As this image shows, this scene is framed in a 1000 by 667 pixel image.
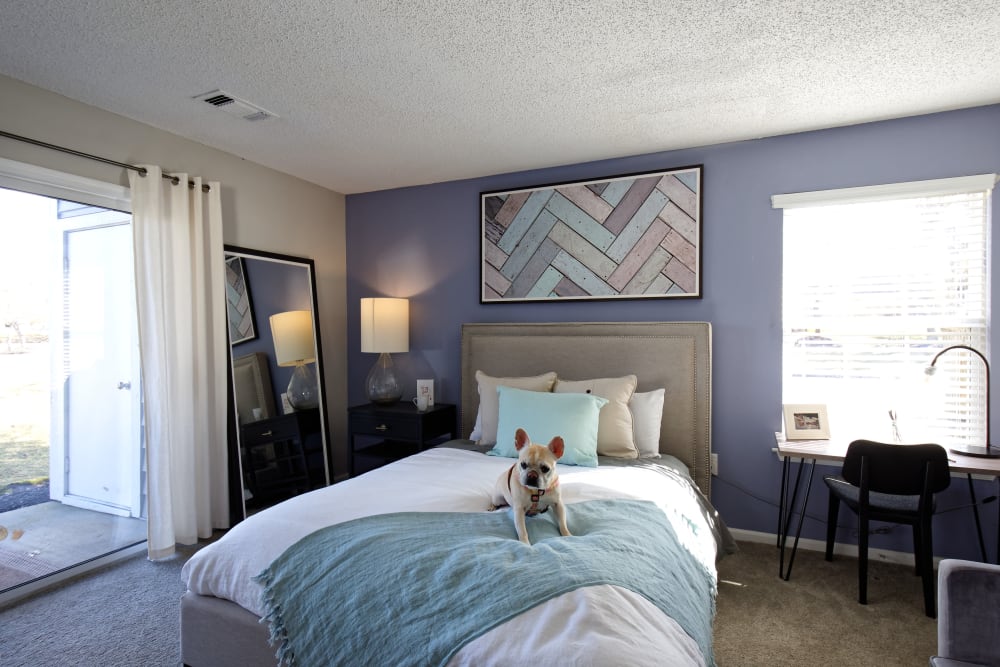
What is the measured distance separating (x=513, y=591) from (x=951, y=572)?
1249mm

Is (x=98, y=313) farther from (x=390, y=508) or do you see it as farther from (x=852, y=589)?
(x=852, y=589)

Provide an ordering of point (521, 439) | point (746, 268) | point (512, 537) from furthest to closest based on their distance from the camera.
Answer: point (746, 268) < point (521, 439) < point (512, 537)

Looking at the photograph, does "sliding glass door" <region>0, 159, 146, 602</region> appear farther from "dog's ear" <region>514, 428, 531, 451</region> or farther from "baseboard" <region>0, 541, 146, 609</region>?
"dog's ear" <region>514, 428, 531, 451</region>

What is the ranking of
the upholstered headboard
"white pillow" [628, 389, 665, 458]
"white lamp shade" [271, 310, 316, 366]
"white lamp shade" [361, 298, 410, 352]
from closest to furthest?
"white pillow" [628, 389, 665, 458]
the upholstered headboard
"white lamp shade" [271, 310, 316, 366]
"white lamp shade" [361, 298, 410, 352]

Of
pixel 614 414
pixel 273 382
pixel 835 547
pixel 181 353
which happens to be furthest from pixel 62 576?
pixel 835 547

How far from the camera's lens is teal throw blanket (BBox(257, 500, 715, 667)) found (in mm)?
1396

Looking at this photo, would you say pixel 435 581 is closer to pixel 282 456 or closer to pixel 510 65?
pixel 510 65

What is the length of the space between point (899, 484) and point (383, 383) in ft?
10.2

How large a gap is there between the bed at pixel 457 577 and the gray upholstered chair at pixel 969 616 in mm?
623

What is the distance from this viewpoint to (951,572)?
155cm

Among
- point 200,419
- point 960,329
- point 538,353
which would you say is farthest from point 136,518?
point 960,329

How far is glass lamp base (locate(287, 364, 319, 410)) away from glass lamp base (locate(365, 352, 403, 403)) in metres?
0.40

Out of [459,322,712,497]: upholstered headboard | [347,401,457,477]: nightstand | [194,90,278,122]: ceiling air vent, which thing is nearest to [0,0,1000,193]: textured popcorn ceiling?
[194,90,278,122]: ceiling air vent

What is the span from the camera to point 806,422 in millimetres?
2984
